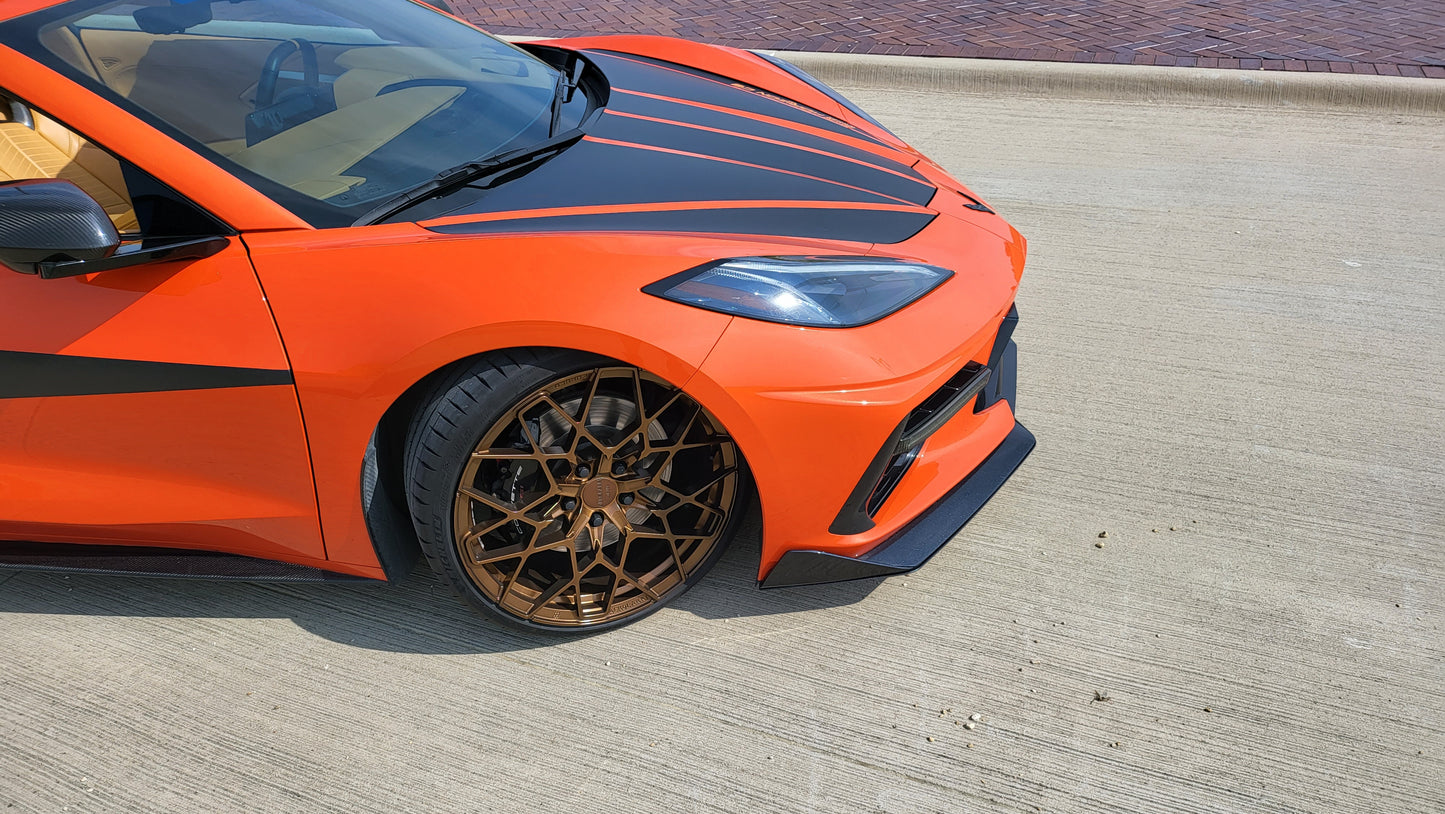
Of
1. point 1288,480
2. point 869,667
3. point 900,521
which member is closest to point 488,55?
point 900,521

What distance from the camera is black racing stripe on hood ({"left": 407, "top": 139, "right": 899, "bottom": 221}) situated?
2.14m

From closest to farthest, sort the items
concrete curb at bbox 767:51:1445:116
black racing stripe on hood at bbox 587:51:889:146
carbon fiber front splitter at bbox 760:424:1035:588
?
carbon fiber front splitter at bbox 760:424:1035:588 < black racing stripe on hood at bbox 587:51:889:146 < concrete curb at bbox 767:51:1445:116

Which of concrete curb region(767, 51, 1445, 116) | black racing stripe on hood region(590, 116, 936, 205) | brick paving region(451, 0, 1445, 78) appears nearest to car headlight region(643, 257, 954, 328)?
black racing stripe on hood region(590, 116, 936, 205)

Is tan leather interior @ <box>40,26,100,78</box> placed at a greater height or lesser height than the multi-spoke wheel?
greater

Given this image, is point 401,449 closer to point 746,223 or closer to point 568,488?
point 568,488

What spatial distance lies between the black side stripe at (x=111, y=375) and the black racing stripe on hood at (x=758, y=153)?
1029 mm

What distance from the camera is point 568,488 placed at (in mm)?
2127

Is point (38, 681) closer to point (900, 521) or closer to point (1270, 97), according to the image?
point (900, 521)

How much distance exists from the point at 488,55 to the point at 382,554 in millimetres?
1495

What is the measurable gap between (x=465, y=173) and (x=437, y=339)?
475mm

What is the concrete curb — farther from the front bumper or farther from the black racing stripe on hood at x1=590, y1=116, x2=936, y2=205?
the front bumper

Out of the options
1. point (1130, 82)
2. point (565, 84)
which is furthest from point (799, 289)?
point (1130, 82)

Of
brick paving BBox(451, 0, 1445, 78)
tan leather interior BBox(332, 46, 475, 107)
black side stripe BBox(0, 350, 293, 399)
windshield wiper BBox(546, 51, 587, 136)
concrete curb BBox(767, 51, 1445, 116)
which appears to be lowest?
concrete curb BBox(767, 51, 1445, 116)

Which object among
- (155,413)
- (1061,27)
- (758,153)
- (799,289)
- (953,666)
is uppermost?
(758,153)
